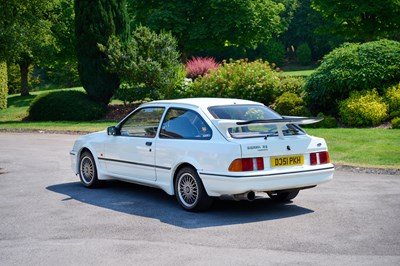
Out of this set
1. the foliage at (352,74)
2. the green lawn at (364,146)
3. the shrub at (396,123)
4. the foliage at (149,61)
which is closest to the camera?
the green lawn at (364,146)

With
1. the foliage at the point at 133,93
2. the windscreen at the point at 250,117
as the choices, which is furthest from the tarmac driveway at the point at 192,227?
the foliage at the point at 133,93

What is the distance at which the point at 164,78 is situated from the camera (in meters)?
27.4

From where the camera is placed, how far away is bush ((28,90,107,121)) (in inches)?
1141

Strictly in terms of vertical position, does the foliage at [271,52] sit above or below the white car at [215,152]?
above

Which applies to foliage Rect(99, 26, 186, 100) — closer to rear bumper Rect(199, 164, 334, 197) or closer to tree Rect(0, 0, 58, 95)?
tree Rect(0, 0, 58, 95)

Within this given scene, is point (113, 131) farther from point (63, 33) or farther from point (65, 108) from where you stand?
point (63, 33)

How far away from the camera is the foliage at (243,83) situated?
949 inches

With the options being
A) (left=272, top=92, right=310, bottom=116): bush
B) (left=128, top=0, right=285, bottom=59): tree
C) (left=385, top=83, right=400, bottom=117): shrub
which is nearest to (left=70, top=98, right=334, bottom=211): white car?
(left=385, top=83, right=400, bottom=117): shrub

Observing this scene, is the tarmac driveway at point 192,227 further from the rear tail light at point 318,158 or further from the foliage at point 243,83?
the foliage at point 243,83

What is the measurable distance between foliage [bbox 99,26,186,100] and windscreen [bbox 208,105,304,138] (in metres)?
17.9

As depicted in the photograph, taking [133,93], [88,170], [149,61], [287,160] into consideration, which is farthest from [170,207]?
[133,93]

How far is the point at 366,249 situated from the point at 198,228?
2126 millimetres

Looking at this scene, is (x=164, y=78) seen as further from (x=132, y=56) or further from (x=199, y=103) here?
(x=199, y=103)

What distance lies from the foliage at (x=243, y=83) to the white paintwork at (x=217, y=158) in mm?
14388
